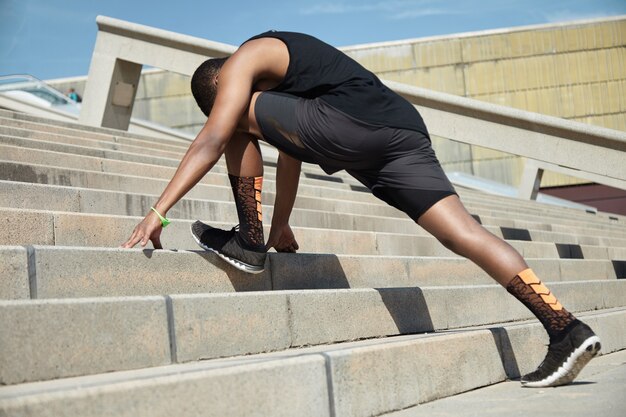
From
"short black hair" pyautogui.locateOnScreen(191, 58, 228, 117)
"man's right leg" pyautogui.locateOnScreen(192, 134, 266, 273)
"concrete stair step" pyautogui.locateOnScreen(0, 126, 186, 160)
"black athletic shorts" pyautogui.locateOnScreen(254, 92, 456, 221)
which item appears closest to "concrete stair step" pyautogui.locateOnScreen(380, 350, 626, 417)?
"black athletic shorts" pyautogui.locateOnScreen(254, 92, 456, 221)

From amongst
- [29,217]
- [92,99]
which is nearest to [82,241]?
[29,217]

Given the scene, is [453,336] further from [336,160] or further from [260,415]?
[260,415]

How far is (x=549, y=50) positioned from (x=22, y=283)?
2712 centimetres

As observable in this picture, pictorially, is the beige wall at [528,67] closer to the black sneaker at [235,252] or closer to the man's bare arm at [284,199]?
the man's bare arm at [284,199]

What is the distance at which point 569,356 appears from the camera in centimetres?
339

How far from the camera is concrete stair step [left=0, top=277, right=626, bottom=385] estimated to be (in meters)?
2.34

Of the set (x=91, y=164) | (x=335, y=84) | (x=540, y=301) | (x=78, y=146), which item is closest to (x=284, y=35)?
(x=335, y=84)

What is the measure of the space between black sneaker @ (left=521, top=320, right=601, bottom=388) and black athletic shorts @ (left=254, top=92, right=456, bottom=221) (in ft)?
2.35

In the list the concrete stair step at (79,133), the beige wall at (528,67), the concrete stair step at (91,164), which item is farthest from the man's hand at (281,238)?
the beige wall at (528,67)

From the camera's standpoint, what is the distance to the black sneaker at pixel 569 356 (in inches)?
133

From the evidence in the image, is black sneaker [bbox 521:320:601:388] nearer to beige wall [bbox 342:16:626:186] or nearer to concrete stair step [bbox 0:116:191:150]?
concrete stair step [bbox 0:116:191:150]

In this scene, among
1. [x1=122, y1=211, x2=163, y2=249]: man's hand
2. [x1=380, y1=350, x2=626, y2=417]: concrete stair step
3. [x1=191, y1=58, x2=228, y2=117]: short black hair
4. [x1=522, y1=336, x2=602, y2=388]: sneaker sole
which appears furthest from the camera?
[x1=191, y1=58, x2=228, y2=117]: short black hair

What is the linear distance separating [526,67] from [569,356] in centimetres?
2593

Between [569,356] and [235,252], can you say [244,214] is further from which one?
[569,356]
